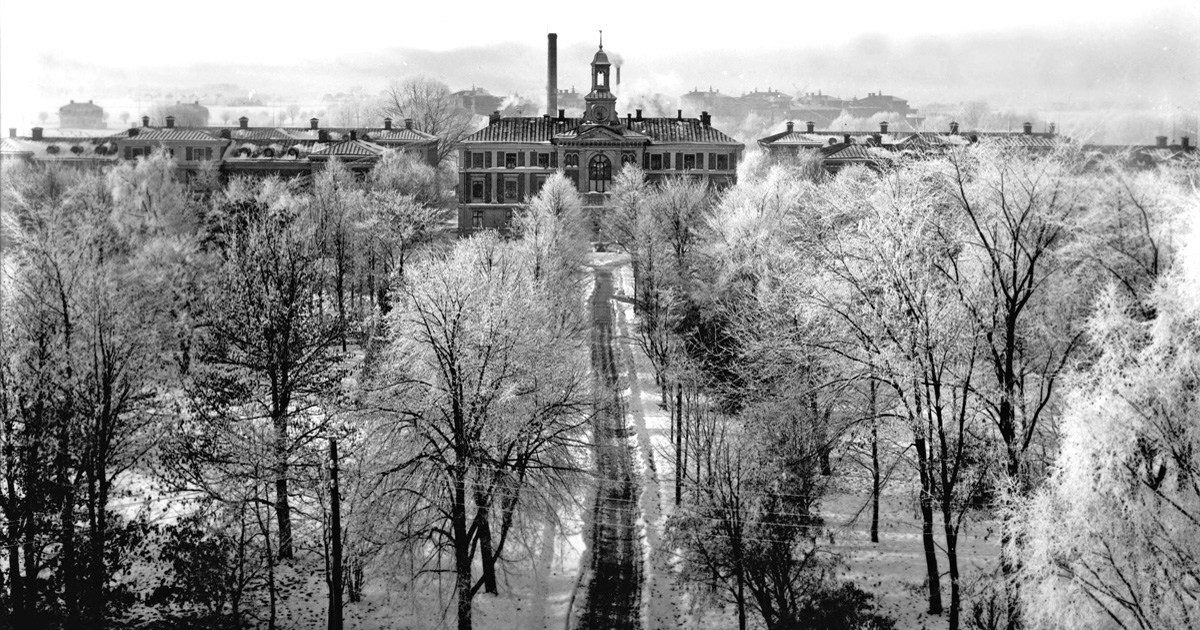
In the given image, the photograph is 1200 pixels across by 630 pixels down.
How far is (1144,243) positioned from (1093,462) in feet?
39.0

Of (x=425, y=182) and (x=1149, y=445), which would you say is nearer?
(x=1149, y=445)

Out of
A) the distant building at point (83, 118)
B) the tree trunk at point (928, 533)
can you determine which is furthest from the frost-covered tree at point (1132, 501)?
the distant building at point (83, 118)

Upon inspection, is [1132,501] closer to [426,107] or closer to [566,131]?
[566,131]

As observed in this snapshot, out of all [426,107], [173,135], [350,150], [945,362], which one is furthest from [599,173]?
[945,362]

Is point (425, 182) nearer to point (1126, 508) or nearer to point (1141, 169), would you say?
point (1141, 169)

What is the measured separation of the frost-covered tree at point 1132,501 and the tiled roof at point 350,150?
62131mm

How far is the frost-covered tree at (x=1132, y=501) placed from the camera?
1277 centimetres

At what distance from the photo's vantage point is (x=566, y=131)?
7131cm

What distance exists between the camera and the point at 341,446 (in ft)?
67.9

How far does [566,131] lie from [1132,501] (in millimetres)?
61253

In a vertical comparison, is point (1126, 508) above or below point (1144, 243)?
below

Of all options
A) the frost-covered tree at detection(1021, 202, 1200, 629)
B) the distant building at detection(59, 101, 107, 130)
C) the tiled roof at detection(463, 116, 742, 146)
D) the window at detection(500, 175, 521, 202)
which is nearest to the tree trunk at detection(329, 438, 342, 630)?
the frost-covered tree at detection(1021, 202, 1200, 629)

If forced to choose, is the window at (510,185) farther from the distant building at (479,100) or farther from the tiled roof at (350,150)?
the distant building at (479,100)

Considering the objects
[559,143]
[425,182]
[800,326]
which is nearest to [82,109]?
[425,182]
